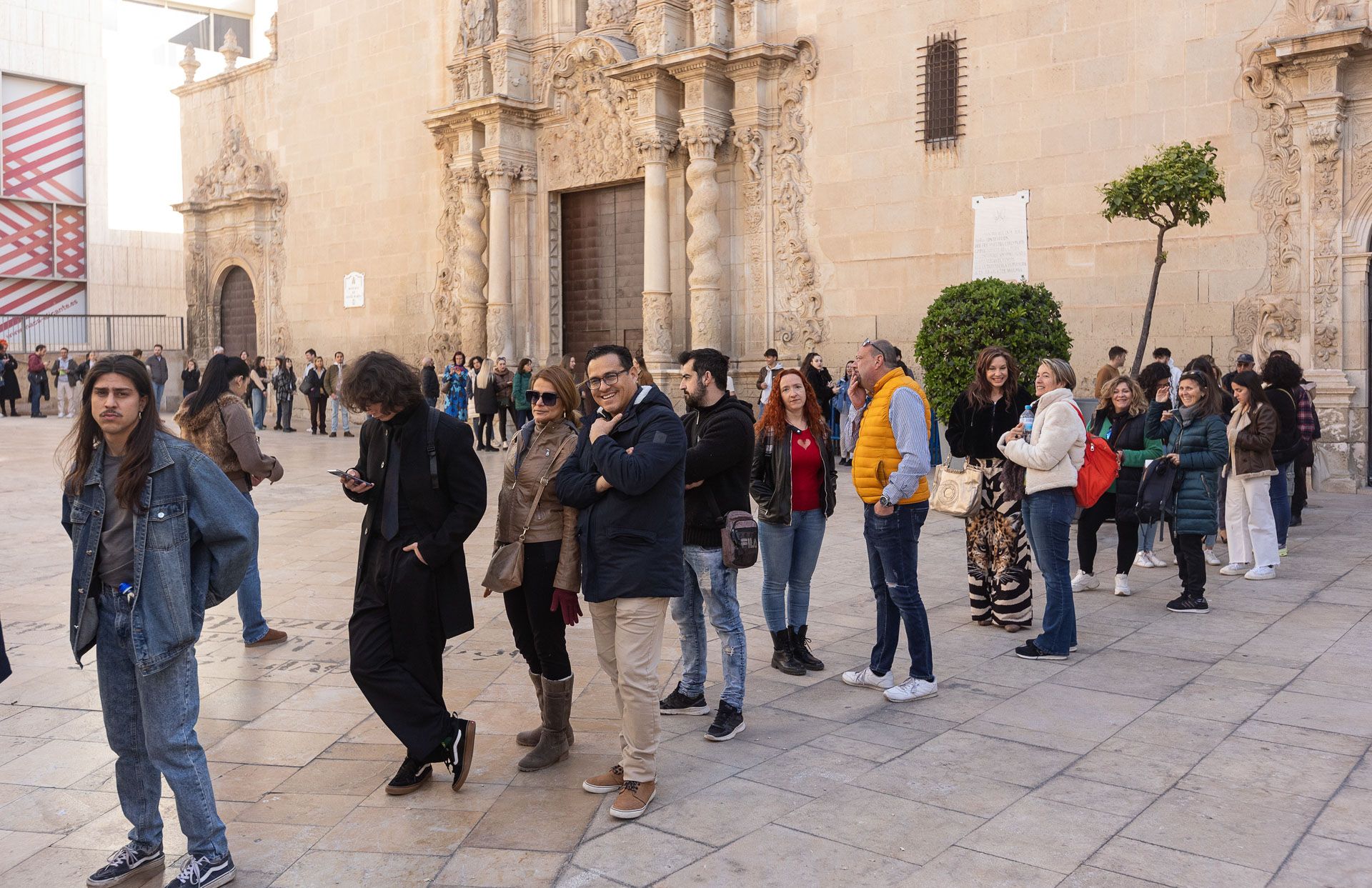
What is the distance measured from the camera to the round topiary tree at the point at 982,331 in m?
11.9

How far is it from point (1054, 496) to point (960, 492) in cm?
93

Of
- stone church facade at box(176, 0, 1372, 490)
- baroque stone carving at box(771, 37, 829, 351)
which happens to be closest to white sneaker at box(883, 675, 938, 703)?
stone church facade at box(176, 0, 1372, 490)

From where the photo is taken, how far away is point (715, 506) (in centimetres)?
542

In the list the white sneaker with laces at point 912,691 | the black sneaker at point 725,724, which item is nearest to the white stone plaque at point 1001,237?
A: the white sneaker with laces at point 912,691

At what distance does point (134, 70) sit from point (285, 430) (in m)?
16.3

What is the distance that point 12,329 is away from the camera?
3212cm

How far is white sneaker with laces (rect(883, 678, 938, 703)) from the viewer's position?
582 centimetres

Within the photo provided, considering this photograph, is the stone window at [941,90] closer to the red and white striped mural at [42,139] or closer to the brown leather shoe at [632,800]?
the brown leather shoe at [632,800]

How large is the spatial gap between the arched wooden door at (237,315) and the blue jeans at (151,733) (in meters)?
24.1

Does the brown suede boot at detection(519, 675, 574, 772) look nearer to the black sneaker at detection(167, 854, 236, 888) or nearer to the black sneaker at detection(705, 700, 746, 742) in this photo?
the black sneaker at detection(705, 700, 746, 742)

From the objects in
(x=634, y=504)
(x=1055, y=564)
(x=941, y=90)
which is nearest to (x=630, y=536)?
(x=634, y=504)

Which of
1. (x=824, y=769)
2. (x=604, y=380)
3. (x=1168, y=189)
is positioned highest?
(x=1168, y=189)

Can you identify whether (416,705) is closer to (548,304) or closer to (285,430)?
(548,304)

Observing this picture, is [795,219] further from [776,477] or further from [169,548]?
[169,548]
